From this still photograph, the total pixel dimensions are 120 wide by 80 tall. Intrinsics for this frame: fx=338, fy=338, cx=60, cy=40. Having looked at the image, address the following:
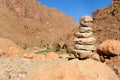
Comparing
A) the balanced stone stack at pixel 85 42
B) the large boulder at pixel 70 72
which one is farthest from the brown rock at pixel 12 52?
the large boulder at pixel 70 72

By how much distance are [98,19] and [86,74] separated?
6291cm

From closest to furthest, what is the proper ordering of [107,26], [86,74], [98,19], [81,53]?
1. [86,74]
2. [81,53]
3. [107,26]
4. [98,19]

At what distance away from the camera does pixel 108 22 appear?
69.5m

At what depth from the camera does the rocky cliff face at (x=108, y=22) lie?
2475 inches

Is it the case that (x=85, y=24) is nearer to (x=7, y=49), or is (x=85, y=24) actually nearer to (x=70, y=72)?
(x=70, y=72)

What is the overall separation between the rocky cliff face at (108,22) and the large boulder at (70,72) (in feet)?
157

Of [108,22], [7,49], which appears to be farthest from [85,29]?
Result: [108,22]

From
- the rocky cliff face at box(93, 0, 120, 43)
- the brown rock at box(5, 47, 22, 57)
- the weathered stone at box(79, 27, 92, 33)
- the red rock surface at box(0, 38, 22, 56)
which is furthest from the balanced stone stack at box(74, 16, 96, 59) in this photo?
the rocky cliff face at box(93, 0, 120, 43)

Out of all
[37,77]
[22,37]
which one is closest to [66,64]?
[37,77]

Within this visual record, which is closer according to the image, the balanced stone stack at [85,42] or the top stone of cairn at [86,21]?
the top stone of cairn at [86,21]

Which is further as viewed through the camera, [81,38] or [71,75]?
[81,38]

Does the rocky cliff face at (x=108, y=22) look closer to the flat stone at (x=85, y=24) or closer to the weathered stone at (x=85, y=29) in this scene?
the weathered stone at (x=85, y=29)

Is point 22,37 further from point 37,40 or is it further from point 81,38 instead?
point 81,38

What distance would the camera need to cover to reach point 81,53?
14016mm
